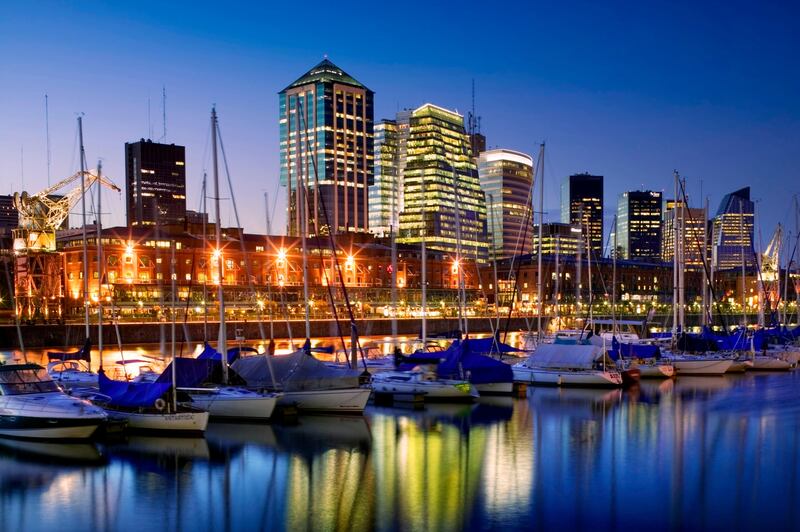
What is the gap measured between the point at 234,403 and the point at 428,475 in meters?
11.8

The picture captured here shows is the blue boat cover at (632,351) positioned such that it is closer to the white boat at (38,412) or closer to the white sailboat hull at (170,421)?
the white sailboat hull at (170,421)

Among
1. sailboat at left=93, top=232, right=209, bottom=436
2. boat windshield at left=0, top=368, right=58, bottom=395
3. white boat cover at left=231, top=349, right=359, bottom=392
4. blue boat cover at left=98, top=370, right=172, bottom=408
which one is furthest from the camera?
white boat cover at left=231, top=349, right=359, bottom=392

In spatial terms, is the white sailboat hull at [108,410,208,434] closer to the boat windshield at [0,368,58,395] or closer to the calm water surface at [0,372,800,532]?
the calm water surface at [0,372,800,532]

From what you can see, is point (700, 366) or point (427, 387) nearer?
point (427, 387)

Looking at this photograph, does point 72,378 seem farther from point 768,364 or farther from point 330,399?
point 768,364

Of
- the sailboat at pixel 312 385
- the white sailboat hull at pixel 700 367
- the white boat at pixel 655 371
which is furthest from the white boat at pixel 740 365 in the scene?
the sailboat at pixel 312 385

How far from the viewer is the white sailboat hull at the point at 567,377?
51.1m

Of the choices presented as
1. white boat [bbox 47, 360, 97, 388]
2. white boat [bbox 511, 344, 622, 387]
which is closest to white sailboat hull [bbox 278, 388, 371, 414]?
white boat [bbox 47, 360, 97, 388]

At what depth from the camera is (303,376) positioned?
39.0 meters

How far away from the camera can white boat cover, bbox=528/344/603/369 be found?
5191cm

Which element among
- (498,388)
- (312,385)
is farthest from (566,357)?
(312,385)

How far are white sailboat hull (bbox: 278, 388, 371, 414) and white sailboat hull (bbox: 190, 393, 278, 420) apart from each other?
2261 millimetres

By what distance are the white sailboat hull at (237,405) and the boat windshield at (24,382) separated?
6.04 metres

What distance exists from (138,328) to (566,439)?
242ft
